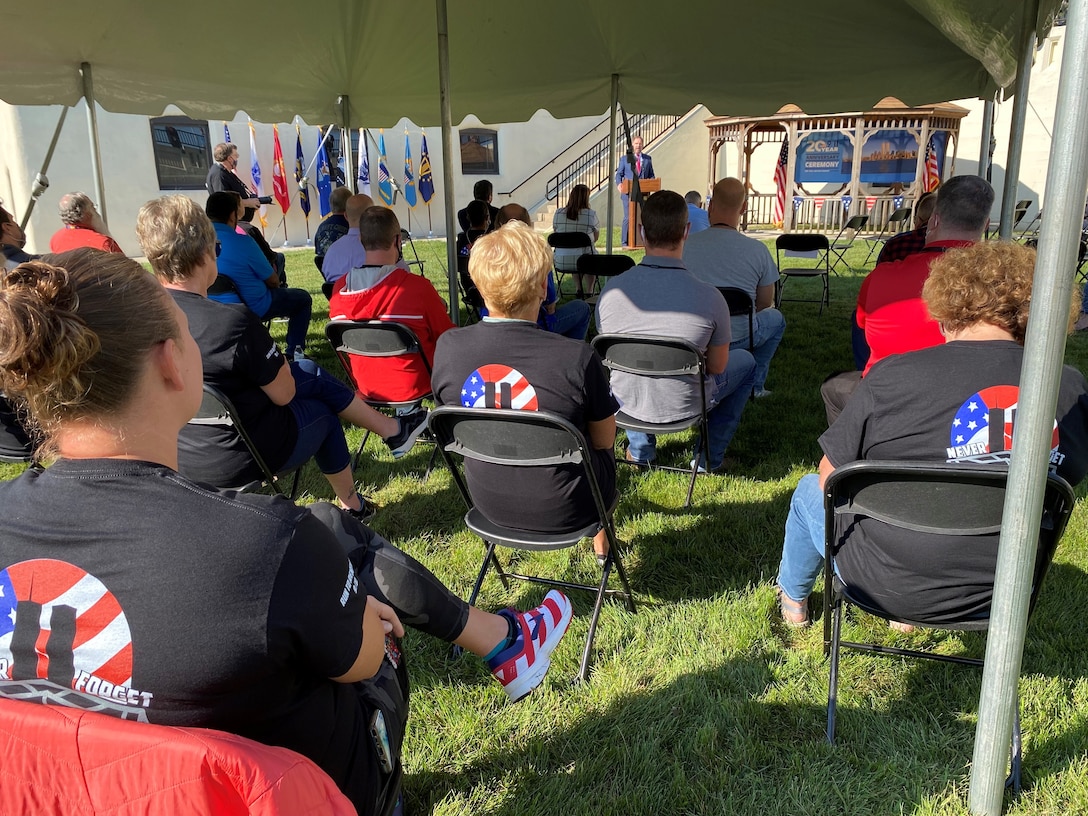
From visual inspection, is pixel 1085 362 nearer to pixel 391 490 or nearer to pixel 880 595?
pixel 880 595

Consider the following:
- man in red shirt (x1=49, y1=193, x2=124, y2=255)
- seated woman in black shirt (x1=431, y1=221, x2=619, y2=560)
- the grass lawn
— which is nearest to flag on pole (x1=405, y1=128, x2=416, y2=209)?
man in red shirt (x1=49, y1=193, x2=124, y2=255)

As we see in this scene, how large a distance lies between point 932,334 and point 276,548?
3.15 m

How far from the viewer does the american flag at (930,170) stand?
53.4ft

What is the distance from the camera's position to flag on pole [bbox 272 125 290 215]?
54.5 ft

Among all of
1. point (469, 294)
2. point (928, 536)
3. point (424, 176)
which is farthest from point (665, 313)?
point (424, 176)

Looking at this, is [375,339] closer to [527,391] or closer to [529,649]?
[527,391]

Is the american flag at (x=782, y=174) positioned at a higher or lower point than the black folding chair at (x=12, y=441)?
higher

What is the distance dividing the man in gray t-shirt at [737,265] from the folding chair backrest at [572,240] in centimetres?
355

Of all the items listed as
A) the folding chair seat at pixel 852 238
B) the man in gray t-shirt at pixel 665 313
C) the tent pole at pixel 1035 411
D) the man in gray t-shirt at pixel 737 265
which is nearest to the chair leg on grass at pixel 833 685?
the tent pole at pixel 1035 411

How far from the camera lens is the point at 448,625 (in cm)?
189

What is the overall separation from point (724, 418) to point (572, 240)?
5.07m

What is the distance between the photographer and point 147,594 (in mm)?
1021

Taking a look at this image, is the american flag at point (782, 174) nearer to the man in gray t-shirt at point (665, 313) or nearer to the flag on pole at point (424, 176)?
the flag on pole at point (424, 176)

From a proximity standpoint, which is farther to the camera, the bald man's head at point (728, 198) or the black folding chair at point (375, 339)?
the bald man's head at point (728, 198)
